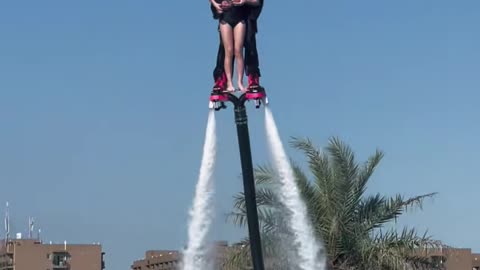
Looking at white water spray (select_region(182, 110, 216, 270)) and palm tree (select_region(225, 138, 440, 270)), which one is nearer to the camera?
white water spray (select_region(182, 110, 216, 270))

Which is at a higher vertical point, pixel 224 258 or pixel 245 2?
pixel 245 2

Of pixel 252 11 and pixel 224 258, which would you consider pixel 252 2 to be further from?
pixel 224 258

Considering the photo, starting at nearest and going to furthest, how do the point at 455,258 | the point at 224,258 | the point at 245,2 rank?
the point at 245,2 → the point at 224,258 → the point at 455,258

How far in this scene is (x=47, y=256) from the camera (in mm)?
135375

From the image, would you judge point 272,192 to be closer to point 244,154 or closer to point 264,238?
point 264,238

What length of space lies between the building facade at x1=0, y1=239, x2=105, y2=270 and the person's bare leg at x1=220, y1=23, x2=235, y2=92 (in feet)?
369

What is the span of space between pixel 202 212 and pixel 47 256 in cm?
11592

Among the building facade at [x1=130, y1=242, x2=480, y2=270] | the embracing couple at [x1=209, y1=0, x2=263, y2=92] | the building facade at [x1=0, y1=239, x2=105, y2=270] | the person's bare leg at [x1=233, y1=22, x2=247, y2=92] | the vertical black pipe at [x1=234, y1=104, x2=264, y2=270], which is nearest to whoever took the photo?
the vertical black pipe at [x1=234, y1=104, x2=264, y2=270]

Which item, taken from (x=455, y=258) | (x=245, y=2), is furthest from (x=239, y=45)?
(x=455, y=258)

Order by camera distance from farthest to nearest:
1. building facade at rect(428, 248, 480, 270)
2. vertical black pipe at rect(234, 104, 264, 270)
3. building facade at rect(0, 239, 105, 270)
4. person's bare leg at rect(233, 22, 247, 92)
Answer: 1. building facade at rect(0, 239, 105, 270)
2. building facade at rect(428, 248, 480, 270)
3. person's bare leg at rect(233, 22, 247, 92)
4. vertical black pipe at rect(234, 104, 264, 270)

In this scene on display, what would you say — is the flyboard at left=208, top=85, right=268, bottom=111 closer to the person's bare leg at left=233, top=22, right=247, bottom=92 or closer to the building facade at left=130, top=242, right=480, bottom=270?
the person's bare leg at left=233, top=22, right=247, bottom=92

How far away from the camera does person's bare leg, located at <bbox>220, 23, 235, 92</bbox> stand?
22375mm

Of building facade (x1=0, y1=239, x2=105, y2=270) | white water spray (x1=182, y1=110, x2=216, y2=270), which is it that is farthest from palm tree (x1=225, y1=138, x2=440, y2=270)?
building facade (x1=0, y1=239, x2=105, y2=270)

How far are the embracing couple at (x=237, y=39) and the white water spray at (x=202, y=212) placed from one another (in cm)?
79
